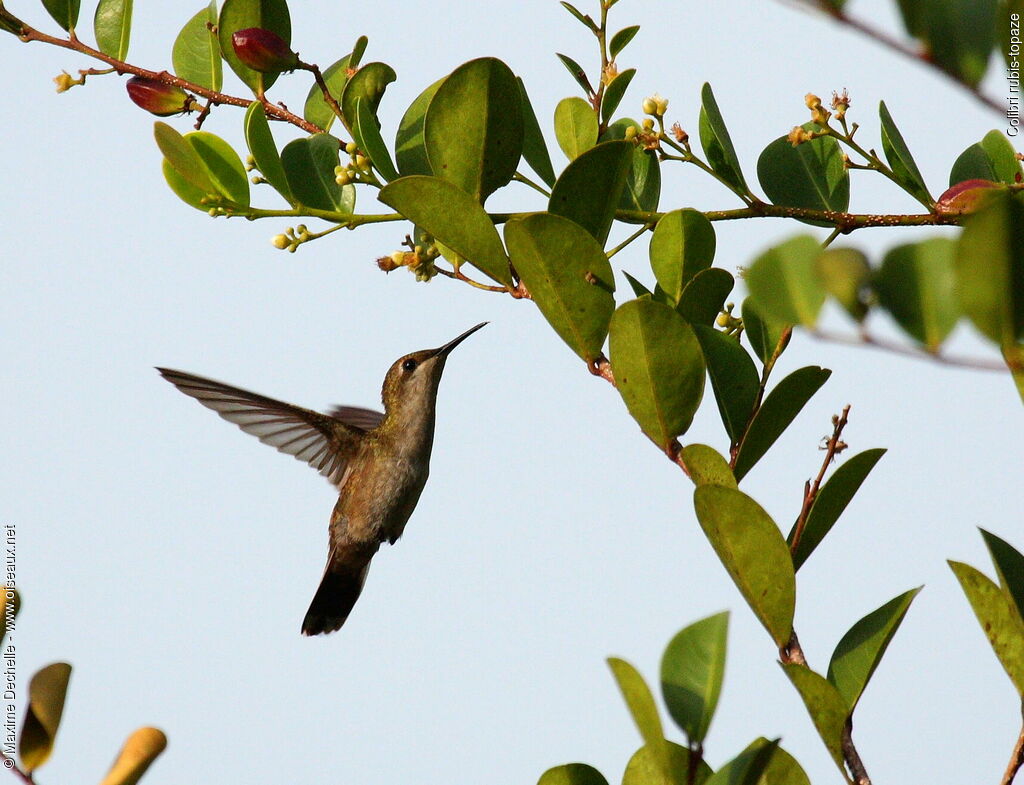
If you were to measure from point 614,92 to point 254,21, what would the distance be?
0.90 metres

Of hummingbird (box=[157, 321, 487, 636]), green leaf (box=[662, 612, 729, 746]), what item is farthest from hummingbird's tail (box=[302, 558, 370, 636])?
green leaf (box=[662, 612, 729, 746])

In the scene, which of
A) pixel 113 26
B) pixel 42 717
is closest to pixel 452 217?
pixel 42 717

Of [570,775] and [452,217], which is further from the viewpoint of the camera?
[452,217]

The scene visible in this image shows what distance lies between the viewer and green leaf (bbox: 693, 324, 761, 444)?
84.0 inches

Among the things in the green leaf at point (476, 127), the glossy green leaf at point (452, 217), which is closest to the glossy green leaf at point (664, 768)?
the glossy green leaf at point (452, 217)

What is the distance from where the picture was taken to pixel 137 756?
2.04m

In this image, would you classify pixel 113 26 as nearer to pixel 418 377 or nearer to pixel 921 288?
pixel 418 377

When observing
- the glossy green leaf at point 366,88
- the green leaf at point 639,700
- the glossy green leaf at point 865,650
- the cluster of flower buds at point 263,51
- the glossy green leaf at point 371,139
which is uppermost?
the cluster of flower buds at point 263,51

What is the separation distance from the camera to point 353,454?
13.8 feet

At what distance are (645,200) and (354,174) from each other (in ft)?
2.25

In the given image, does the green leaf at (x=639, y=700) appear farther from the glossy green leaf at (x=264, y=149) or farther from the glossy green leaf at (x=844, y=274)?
the glossy green leaf at (x=264, y=149)

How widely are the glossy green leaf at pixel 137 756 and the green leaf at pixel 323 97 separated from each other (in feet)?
5.23

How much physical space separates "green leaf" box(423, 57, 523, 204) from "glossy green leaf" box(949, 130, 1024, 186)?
1.17 meters

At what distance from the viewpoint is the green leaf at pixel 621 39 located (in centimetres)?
270
